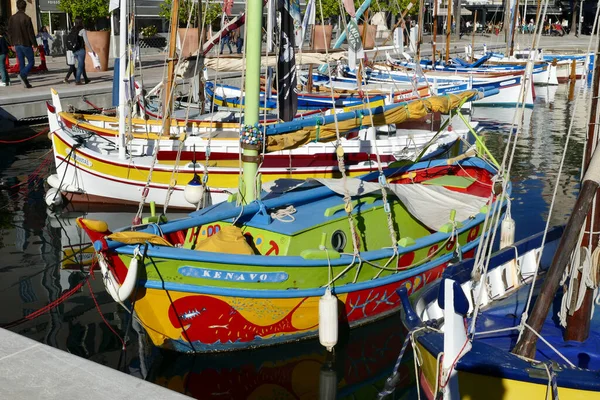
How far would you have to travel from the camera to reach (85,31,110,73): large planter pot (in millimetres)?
33750

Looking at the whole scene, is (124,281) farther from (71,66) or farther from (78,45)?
(71,66)

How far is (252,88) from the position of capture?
10695 mm

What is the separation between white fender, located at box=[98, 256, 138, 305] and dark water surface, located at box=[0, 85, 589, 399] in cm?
118

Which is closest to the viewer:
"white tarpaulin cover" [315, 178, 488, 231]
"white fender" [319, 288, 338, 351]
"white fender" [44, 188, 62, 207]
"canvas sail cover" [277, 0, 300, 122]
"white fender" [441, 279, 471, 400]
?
"white fender" [441, 279, 471, 400]

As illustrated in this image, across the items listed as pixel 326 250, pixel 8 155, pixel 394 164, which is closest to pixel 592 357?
pixel 326 250

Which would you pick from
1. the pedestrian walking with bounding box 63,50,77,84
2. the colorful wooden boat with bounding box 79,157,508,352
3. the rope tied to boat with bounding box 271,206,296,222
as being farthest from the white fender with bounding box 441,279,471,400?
the pedestrian walking with bounding box 63,50,77,84

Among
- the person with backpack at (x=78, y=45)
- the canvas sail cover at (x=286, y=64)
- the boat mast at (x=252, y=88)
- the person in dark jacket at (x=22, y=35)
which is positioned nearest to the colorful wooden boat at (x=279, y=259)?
the boat mast at (x=252, y=88)

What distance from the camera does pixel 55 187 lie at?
17.7 meters

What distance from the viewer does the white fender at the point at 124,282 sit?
351 inches

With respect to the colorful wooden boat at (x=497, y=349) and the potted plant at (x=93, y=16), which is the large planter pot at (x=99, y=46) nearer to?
the potted plant at (x=93, y=16)

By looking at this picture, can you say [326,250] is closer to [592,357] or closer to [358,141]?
[592,357]

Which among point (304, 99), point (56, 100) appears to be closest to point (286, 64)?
point (56, 100)

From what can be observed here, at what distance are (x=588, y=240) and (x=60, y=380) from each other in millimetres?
4886

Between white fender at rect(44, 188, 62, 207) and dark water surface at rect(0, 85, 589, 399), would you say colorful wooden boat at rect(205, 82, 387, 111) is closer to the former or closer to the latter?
white fender at rect(44, 188, 62, 207)
